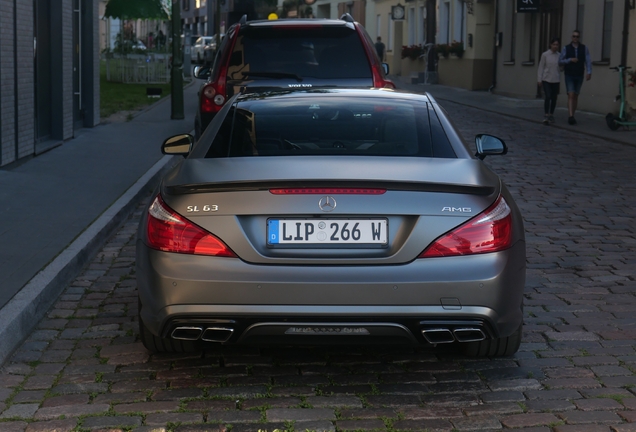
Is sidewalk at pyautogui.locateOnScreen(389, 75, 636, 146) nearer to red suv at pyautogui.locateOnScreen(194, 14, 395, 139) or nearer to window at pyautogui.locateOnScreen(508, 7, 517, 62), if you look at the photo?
window at pyautogui.locateOnScreen(508, 7, 517, 62)

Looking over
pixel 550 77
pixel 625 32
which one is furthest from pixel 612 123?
pixel 625 32

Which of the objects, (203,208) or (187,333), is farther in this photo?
(187,333)

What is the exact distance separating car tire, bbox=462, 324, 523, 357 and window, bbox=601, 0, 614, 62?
68.1 ft

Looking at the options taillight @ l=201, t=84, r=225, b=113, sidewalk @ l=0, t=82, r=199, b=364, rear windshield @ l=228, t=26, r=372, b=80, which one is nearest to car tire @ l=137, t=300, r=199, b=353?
sidewalk @ l=0, t=82, r=199, b=364

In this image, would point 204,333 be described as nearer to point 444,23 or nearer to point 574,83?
point 574,83

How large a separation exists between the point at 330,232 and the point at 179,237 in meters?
0.66

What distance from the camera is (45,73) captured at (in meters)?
15.0

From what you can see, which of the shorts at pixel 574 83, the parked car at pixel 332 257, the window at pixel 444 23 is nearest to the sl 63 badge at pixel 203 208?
the parked car at pixel 332 257

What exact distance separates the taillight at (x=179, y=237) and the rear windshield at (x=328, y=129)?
59 cm

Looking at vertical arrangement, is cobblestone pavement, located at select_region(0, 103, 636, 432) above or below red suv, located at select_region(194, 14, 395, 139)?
below

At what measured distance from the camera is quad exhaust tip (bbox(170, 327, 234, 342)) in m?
4.48

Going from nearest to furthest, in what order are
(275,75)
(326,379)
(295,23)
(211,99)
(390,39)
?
(326,379)
(275,75)
(295,23)
(211,99)
(390,39)

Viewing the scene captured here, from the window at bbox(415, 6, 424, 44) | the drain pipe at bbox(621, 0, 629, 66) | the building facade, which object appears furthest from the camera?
the window at bbox(415, 6, 424, 44)

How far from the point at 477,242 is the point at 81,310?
2.80 meters
